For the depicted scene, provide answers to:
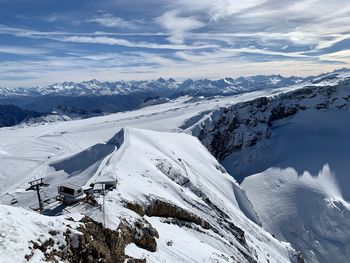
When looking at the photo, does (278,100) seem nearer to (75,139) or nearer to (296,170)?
(296,170)

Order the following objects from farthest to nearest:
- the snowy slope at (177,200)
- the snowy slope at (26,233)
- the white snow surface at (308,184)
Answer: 1. the white snow surface at (308,184)
2. the snowy slope at (177,200)
3. the snowy slope at (26,233)

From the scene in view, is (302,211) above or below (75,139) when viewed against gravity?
below

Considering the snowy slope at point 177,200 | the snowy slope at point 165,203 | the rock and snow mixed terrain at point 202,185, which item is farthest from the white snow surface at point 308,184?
the snowy slope at point 177,200

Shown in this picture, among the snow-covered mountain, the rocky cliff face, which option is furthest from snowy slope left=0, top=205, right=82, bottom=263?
the rocky cliff face

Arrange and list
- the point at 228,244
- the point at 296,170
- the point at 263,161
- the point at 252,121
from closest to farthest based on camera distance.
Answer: the point at 228,244
the point at 296,170
the point at 263,161
the point at 252,121

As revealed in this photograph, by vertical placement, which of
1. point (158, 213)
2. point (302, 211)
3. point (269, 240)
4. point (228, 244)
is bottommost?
point (302, 211)

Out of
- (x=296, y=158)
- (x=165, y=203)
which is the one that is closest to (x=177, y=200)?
(x=165, y=203)

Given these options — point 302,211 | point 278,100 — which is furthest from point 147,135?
point 278,100

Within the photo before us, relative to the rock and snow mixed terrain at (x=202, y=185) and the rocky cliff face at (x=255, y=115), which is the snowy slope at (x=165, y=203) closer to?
the rock and snow mixed terrain at (x=202, y=185)
